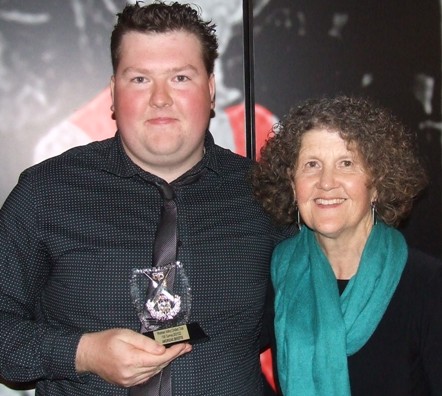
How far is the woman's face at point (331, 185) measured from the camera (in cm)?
168

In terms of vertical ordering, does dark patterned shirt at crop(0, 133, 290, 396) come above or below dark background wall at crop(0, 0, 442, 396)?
below

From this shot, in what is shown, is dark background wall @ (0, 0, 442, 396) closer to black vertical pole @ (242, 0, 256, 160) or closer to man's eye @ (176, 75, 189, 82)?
black vertical pole @ (242, 0, 256, 160)

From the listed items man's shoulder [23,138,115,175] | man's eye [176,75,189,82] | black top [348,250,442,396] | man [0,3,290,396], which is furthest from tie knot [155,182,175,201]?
black top [348,250,442,396]

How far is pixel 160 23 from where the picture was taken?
5.78 feet

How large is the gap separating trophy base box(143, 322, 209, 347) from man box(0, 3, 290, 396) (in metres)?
0.13

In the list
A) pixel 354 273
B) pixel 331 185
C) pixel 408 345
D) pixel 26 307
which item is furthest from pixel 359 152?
pixel 26 307

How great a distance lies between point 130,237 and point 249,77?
0.81 m

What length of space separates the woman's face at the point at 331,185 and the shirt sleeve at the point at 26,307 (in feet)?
→ 2.32

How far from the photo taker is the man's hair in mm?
1763

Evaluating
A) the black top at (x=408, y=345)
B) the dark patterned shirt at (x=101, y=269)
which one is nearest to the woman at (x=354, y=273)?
the black top at (x=408, y=345)

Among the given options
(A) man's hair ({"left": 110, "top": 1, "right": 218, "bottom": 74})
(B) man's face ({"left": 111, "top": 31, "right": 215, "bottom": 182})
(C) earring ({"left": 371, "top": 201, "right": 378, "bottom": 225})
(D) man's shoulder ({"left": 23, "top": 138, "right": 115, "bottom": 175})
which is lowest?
(C) earring ({"left": 371, "top": 201, "right": 378, "bottom": 225})

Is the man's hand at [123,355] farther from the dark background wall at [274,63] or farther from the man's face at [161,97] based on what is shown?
the dark background wall at [274,63]

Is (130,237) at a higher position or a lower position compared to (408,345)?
higher

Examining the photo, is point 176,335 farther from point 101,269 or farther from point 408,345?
point 408,345
